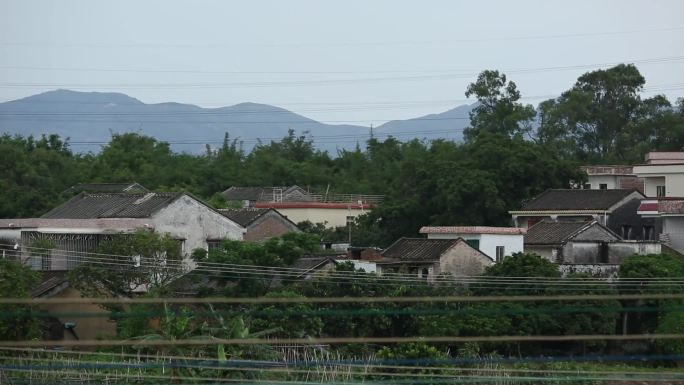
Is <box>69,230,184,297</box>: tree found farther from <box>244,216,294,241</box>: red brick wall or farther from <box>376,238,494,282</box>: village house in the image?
<box>244,216,294,241</box>: red brick wall

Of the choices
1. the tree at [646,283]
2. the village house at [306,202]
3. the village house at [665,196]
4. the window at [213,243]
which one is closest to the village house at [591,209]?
the village house at [665,196]

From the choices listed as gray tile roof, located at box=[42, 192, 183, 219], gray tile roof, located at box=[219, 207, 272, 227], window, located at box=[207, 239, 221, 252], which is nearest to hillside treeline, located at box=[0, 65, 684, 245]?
gray tile roof, located at box=[219, 207, 272, 227]

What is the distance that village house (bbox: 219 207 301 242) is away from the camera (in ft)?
93.6

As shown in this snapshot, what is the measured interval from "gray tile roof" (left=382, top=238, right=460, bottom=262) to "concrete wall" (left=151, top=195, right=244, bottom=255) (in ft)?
15.3

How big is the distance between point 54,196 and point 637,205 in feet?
57.7

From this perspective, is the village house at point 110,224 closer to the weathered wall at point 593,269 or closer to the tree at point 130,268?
the tree at point 130,268

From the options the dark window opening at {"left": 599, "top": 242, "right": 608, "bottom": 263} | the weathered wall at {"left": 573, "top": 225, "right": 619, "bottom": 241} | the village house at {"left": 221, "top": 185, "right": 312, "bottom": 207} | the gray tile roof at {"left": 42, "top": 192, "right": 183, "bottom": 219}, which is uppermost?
the village house at {"left": 221, "top": 185, "right": 312, "bottom": 207}

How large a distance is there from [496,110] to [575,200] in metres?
15.0

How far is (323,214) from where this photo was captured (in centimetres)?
3834

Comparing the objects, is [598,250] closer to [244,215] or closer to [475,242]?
[475,242]

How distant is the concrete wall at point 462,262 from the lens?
2278 centimetres

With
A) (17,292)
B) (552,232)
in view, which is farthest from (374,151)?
(17,292)

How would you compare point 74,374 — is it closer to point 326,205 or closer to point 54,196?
point 54,196

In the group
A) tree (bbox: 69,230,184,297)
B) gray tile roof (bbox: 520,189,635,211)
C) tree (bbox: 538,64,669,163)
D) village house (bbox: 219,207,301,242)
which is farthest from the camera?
tree (bbox: 538,64,669,163)
